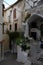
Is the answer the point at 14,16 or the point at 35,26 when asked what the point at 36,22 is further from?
the point at 14,16

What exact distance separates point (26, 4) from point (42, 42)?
25.7 ft

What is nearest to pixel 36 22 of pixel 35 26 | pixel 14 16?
pixel 35 26

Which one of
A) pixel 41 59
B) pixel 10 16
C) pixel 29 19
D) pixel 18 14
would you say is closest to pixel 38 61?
pixel 41 59

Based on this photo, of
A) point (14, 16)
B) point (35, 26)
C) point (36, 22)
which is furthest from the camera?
point (14, 16)

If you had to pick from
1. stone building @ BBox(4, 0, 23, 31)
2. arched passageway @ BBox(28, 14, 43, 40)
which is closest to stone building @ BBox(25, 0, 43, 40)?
arched passageway @ BBox(28, 14, 43, 40)

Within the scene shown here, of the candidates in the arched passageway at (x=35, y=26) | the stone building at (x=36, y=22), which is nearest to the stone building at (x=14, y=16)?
the stone building at (x=36, y=22)

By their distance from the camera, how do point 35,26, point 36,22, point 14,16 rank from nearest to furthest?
1. point 36,22
2. point 35,26
3. point 14,16

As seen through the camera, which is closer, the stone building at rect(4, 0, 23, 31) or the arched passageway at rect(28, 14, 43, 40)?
the arched passageway at rect(28, 14, 43, 40)

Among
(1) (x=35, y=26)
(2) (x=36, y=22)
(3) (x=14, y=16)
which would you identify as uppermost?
(3) (x=14, y=16)

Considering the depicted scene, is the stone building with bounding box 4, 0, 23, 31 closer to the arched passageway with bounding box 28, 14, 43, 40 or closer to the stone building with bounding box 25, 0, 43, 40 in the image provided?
the stone building with bounding box 25, 0, 43, 40

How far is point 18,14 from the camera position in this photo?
2823 centimetres

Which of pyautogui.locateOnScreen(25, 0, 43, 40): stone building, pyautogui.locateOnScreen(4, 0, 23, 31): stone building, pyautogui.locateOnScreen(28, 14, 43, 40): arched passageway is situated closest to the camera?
pyautogui.locateOnScreen(25, 0, 43, 40): stone building

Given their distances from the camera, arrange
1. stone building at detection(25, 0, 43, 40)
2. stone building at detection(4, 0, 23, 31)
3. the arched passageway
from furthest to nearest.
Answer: stone building at detection(4, 0, 23, 31) → the arched passageway → stone building at detection(25, 0, 43, 40)

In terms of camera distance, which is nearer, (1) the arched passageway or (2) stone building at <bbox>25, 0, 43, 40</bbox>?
(2) stone building at <bbox>25, 0, 43, 40</bbox>
